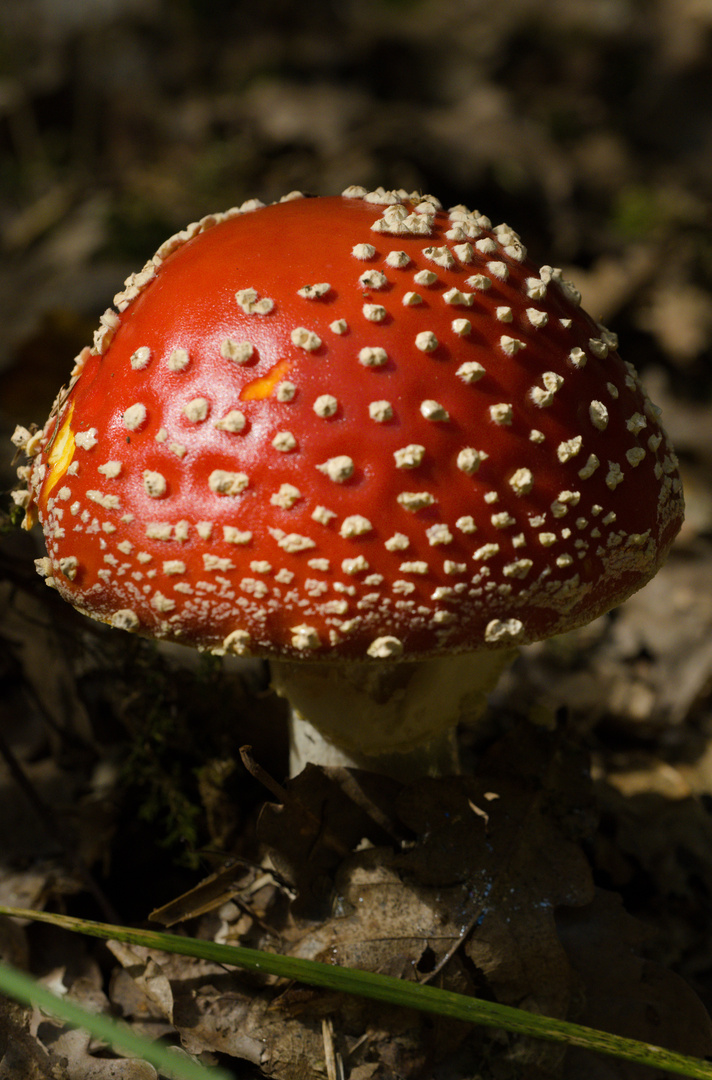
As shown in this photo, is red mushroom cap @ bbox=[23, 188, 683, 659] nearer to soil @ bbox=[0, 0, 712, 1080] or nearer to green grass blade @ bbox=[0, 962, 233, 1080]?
soil @ bbox=[0, 0, 712, 1080]

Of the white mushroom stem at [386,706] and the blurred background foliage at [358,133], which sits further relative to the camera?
the blurred background foliage at [358,133]

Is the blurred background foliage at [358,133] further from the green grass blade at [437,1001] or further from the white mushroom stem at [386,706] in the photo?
the green grass blade at [437,1001]

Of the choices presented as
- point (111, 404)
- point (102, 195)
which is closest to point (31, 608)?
point (111, 404)

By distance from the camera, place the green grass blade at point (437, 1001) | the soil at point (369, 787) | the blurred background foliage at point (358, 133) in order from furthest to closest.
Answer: the blurred background foliage at point (358, 133), the soil at point (369, 787), the green grass blade at point (437, 1001)

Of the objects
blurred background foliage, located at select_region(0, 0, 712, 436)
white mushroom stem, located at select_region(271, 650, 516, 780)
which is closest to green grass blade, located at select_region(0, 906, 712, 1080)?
white mushroom stem, located at select_region(271, 650, 516, 780)

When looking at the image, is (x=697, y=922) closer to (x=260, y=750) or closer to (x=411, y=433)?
(x=260, y=750)

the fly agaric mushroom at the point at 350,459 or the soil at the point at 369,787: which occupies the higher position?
the fly agaric mushroom at the point at 350,459

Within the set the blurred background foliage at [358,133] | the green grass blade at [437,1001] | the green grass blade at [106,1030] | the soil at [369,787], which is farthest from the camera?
the blurred background foliage at [358,133]

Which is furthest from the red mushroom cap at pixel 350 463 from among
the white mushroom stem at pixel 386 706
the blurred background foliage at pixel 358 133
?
the blurred background foliage at pixel 358 133
